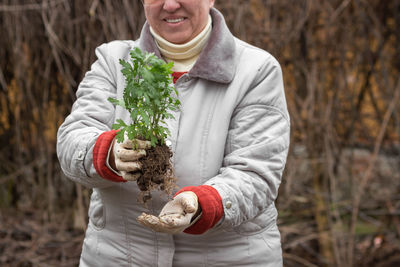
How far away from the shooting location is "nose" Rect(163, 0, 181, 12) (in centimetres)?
176

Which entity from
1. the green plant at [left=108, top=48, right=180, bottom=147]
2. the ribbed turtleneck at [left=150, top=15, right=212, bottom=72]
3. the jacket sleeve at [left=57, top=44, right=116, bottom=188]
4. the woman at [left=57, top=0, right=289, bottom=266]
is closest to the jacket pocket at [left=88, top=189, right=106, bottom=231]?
the woman at [left=57, top=0, right=289, bottom=266]

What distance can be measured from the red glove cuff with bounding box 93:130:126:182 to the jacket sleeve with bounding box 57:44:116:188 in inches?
1.2

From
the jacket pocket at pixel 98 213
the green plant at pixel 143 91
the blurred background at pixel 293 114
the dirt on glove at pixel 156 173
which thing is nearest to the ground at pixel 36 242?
the blurred background at pixel 293 114

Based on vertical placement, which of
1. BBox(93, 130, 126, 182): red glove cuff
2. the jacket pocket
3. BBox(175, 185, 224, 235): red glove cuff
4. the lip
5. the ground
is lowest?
the ground

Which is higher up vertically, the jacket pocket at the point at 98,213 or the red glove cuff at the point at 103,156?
the red glove cuff at the point at 103,156

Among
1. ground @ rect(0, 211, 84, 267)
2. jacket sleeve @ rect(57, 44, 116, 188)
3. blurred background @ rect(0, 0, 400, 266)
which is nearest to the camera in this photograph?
jacket sleeve @ rect(57, 44, 116, 188)

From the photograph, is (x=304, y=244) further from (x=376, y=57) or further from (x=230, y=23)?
(x=230, y=23)

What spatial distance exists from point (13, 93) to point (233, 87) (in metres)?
2.50

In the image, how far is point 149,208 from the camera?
5.77ft

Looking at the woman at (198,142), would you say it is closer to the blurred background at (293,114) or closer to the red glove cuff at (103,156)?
the red glove cuff at (103,156)

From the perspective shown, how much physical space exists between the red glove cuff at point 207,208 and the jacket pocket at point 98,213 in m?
0.39

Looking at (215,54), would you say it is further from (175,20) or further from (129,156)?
(129,156)

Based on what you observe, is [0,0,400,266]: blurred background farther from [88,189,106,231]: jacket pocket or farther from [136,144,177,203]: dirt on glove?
[136,144,177,203]: dirt on glove

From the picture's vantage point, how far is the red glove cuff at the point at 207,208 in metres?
1.54
